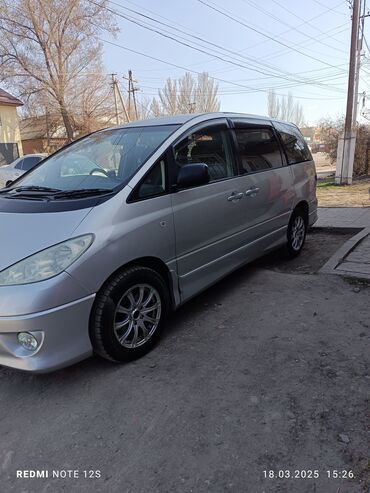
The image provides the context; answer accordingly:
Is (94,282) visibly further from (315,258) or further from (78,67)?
(78,67)

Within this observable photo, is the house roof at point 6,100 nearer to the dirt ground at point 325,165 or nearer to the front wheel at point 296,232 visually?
the dirt ground at point 325,165

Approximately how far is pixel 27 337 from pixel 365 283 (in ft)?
11.0

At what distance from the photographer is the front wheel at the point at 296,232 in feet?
16.8

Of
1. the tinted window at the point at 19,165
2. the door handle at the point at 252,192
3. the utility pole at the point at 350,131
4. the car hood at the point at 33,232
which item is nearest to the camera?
the car hood at the point at 33,232

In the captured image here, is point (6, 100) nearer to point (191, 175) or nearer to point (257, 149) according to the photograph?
point (257, 149)

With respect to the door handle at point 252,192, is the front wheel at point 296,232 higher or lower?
lower

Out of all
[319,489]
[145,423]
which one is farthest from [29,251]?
[319,489]

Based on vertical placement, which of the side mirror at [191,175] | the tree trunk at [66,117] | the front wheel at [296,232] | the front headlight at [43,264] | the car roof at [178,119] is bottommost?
the front wheel at [296,232]

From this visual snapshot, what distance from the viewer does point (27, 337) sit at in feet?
7.89

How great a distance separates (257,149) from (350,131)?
1163 centimetres

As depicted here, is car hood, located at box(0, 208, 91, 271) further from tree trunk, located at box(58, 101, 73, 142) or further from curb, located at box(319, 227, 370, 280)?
tree trunk, located at box(58, 101, 73, 142)

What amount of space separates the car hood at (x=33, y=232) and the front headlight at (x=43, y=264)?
1.6 inches

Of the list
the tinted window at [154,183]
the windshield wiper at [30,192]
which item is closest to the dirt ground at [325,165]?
the tinted window at [154,183]

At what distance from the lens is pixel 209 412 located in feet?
7.72
